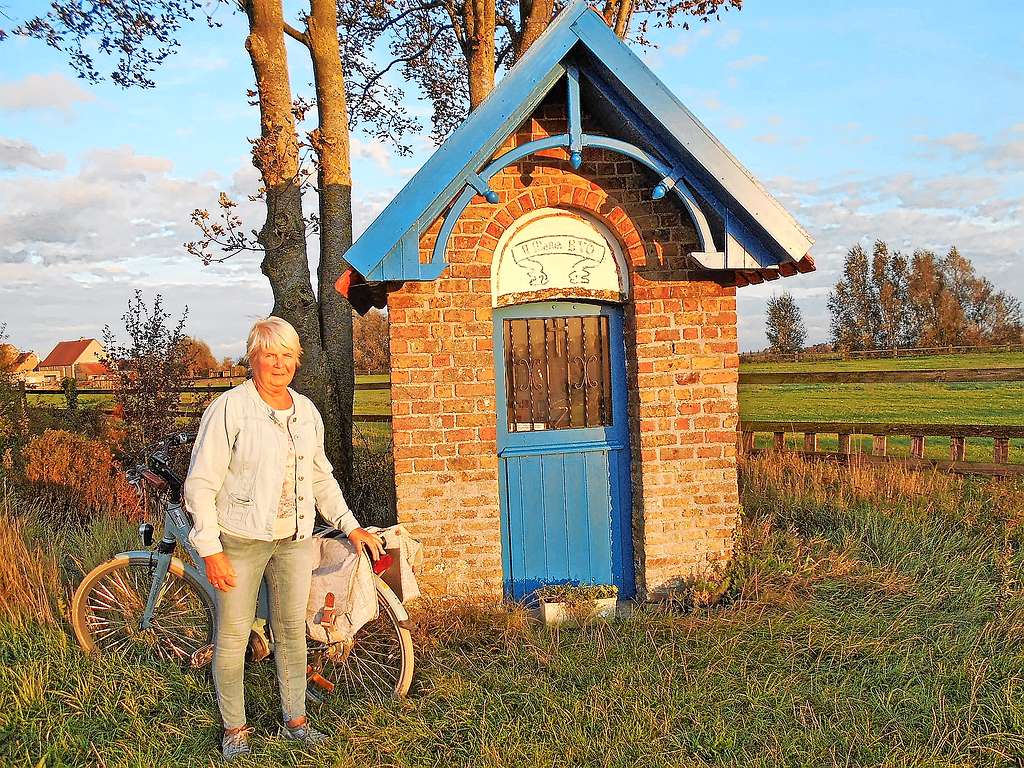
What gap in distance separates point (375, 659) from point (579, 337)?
2.69 meters

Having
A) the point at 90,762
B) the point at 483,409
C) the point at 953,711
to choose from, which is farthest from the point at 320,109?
the point at 953,711

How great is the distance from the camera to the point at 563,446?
5.47 metres

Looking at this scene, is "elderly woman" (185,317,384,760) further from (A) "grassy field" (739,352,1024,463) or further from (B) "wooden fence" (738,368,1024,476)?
(A) "grassy field" (739,352,1024,463)

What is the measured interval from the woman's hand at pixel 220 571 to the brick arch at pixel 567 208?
8.93 feet

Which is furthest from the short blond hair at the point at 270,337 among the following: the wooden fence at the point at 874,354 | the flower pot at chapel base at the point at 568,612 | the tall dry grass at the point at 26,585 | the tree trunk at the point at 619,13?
the wooden fence at the point at 874,354

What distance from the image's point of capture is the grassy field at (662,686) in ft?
11.7

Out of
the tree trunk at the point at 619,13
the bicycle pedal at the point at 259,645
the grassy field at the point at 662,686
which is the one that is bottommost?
the grassy field at the point at 662,686

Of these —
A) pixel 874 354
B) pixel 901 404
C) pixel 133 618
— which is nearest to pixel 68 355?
pixel 874 354

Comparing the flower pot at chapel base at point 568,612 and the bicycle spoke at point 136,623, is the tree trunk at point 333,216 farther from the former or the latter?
the flower pot at chapel base at point 568,612

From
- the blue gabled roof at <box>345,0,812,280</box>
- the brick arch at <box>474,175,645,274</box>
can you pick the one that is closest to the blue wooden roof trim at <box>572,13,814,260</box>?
the blue gabled roof at <box>345,0,812,280</box>

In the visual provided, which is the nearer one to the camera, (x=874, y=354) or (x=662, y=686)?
(x=662, y=686)

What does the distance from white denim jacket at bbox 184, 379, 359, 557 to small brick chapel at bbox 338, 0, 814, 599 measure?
1.55m

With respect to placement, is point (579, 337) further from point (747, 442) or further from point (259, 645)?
point (747, 442)

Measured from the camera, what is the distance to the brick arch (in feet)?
17.1
